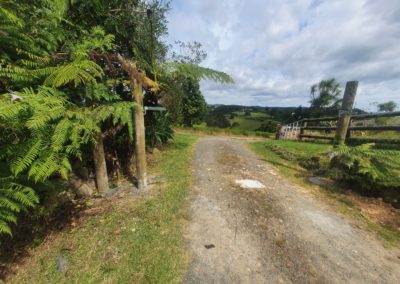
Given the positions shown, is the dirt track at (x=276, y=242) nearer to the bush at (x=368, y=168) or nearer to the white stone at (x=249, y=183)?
the white stone at (x=249, y=183)

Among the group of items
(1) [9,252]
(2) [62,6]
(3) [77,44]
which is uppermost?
(2) [62,6]

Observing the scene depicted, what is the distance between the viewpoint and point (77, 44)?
2629mm

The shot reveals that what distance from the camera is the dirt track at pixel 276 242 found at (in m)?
1.98

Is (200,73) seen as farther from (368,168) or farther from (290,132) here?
(290,132)

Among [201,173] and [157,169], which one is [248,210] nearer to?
[201,173]

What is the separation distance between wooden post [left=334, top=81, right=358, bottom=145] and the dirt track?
2.07 m

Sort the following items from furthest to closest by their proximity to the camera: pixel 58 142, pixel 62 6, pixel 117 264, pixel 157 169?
1. pixel 157 169
2. pixel 62 6
3. pixel 117 264
4. pixel 58 142

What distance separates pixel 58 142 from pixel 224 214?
2.23 m

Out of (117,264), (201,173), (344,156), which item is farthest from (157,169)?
(344,156)

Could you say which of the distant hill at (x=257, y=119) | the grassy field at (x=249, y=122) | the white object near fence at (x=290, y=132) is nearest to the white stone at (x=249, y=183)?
the white object near fence at (x=290, y=132)

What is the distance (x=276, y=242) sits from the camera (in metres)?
2.40

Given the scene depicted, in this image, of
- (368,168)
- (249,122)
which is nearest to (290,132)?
(368,168)

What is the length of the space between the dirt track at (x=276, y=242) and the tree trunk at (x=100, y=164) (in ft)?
5.22

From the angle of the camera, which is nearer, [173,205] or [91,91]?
[91,91]
